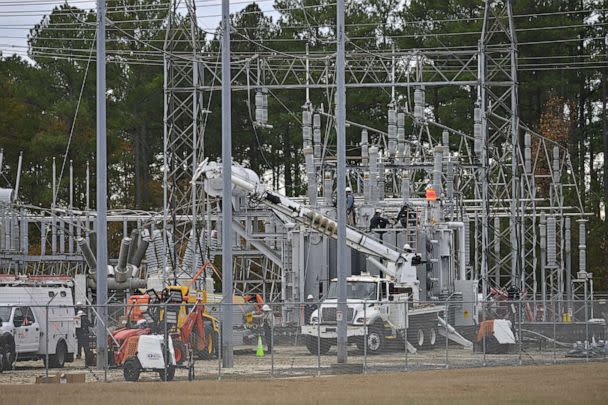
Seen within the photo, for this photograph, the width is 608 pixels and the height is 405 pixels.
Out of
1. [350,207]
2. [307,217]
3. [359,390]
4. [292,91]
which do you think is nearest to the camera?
[359,390]

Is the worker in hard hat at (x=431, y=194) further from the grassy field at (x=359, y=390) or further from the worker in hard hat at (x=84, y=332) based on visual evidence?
the grassy field at (x=359, y=390)

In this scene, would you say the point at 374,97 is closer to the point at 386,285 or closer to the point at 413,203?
the point at 413,203

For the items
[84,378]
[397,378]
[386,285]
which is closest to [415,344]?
[386,285]

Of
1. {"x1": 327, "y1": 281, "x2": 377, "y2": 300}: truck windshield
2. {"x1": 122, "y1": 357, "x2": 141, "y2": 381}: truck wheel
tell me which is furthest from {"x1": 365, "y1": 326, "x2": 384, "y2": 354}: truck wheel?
{"x1": 122, "y1": 357, "x2": 141, "y2": 381}: truck wheel

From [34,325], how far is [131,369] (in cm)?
492

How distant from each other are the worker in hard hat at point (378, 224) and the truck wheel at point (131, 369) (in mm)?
17850

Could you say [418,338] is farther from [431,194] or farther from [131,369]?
[131,369]

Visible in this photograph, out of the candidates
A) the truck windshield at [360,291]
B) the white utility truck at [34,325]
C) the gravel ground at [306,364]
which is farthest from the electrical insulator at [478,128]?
the white utility truck at [34,325]

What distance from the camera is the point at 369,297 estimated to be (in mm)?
42875

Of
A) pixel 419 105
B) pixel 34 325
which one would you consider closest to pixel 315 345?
pixel 34 325

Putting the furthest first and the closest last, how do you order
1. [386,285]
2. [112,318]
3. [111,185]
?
[111,185]
[386,285]
[112,318]

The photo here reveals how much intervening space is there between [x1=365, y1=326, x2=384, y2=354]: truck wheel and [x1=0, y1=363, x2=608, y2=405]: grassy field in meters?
5.26

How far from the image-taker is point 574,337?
40.3 m

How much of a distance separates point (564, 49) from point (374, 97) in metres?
11.5
